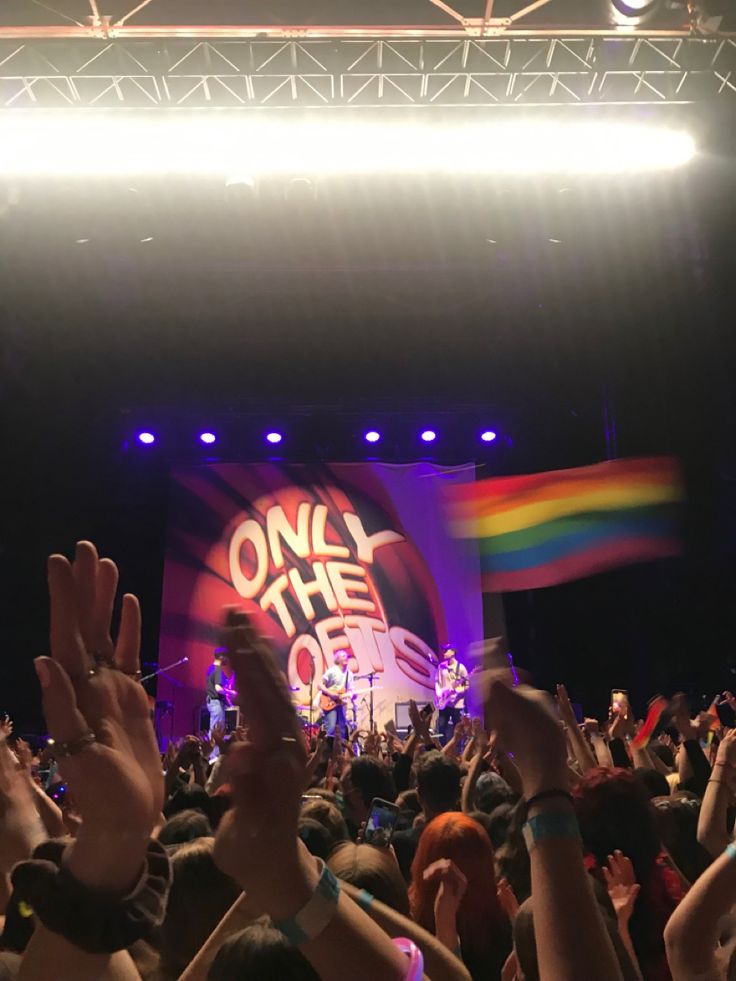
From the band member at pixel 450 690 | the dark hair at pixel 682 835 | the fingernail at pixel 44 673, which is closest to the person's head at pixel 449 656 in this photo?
the band member at pixel 450 690

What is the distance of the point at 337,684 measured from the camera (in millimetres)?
11453

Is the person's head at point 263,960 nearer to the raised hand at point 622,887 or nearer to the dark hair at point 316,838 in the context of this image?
the raised hand at point 622,887

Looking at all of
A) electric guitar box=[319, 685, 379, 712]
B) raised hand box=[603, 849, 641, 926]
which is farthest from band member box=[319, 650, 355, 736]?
raised hand box=[603, 849, 641, 926]

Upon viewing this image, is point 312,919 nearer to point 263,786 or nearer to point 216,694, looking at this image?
point 263,786

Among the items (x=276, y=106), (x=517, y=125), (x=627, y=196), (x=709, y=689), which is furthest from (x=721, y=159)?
(x=709, y=689)

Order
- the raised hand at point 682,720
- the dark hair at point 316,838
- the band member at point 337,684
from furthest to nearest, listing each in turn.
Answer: the band member at point 337,684 < the raised hand at point 682,720 < the dark hair at point 316,838

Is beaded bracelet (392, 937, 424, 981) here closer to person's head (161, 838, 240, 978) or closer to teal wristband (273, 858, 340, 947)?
teal wristband (273, 858, 340, 947)

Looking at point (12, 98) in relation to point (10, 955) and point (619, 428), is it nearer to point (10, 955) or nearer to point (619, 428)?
point (10, 955)

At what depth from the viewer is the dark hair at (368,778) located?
365 cm

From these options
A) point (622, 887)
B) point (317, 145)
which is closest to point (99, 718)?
point (622, 887)

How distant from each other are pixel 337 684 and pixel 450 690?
1484 mm

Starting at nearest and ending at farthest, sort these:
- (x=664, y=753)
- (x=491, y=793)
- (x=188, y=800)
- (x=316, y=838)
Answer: (x=316, y=838) → (x=188, y=800) → (x=491, y=793) → (x=664, y=753)

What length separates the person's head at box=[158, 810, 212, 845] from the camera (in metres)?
2.43

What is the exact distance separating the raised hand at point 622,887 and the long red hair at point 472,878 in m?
0.41
